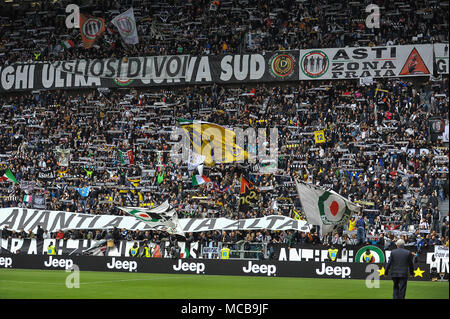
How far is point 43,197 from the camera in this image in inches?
1507

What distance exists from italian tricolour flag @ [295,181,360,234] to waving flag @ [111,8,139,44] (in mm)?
17943

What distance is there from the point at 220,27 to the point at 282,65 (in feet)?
16.8

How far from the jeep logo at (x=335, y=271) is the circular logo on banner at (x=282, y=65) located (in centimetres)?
1577

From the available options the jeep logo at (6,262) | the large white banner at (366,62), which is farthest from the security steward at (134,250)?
the large white banner at (366,62)

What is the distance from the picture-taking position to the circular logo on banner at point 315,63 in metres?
39.4

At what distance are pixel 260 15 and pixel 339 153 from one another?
36.6 feet

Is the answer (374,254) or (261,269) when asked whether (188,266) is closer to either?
(261,269)

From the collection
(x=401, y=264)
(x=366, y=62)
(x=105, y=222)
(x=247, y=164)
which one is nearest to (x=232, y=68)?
(x=247, y=164)

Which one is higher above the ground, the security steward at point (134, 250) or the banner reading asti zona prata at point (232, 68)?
the banner reading asti zona prata at point (232, 68)

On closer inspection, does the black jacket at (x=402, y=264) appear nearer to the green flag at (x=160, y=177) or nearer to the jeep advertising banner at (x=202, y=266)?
the jeep advertising banner at (x=202, y=266)

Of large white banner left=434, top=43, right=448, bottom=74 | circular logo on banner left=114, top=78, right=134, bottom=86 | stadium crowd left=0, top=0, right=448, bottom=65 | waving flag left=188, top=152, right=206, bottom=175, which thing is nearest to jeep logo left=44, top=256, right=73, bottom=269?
waving flag left=188, top=152, right=206, bottom=175

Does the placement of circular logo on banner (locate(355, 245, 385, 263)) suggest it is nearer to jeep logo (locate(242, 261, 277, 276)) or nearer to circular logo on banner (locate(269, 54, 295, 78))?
jeep logo (locate(242, 261, 277, 276))

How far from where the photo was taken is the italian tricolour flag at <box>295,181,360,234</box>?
93.6 ft

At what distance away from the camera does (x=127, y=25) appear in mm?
43312
